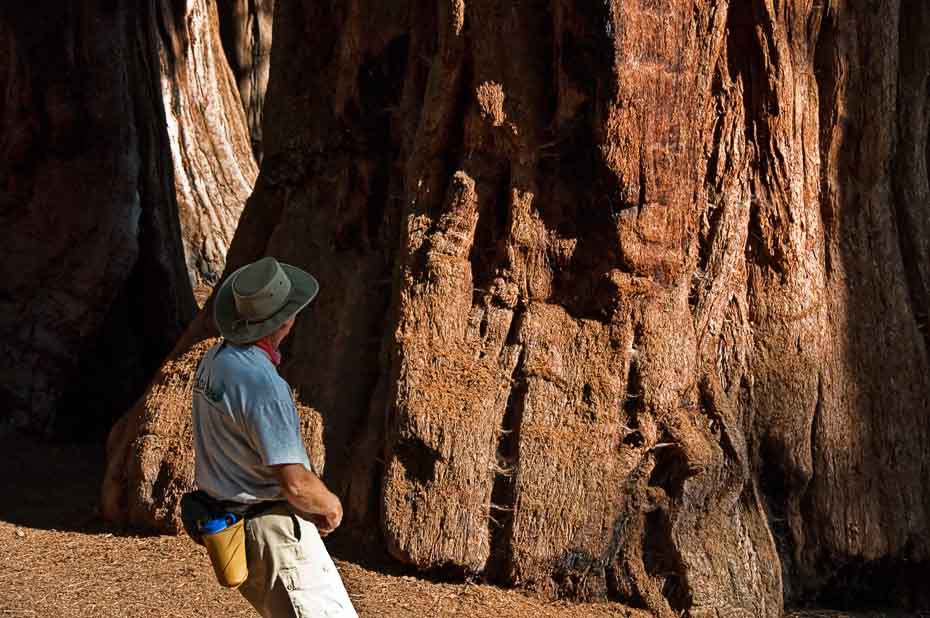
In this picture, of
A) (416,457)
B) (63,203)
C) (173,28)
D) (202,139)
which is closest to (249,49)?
→ (202,139)

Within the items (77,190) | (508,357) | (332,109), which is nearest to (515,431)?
(508,357)

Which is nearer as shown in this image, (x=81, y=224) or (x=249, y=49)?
(x=81, y=224)

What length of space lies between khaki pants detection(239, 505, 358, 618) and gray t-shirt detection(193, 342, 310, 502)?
9 cm

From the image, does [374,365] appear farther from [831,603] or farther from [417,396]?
[831,603]

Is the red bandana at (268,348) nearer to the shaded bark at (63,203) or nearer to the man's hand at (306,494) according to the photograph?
the man's hand at (306,494)

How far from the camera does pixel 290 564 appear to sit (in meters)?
4.34

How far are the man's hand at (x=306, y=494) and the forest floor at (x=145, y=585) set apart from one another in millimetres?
→ 2028

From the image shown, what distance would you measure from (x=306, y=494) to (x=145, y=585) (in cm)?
267

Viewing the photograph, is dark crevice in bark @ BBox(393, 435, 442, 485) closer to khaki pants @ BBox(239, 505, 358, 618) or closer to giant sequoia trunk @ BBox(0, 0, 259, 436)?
khaki pants @ BBox(239, 505, 358, 618)

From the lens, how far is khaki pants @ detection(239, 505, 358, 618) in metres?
4.33

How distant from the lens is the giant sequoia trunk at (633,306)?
6430 millimetres

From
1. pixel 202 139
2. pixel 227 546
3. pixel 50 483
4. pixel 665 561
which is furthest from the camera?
pixel 202 139

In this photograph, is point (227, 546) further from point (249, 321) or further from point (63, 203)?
point (63, 203)

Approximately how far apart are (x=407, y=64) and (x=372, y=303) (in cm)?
125
